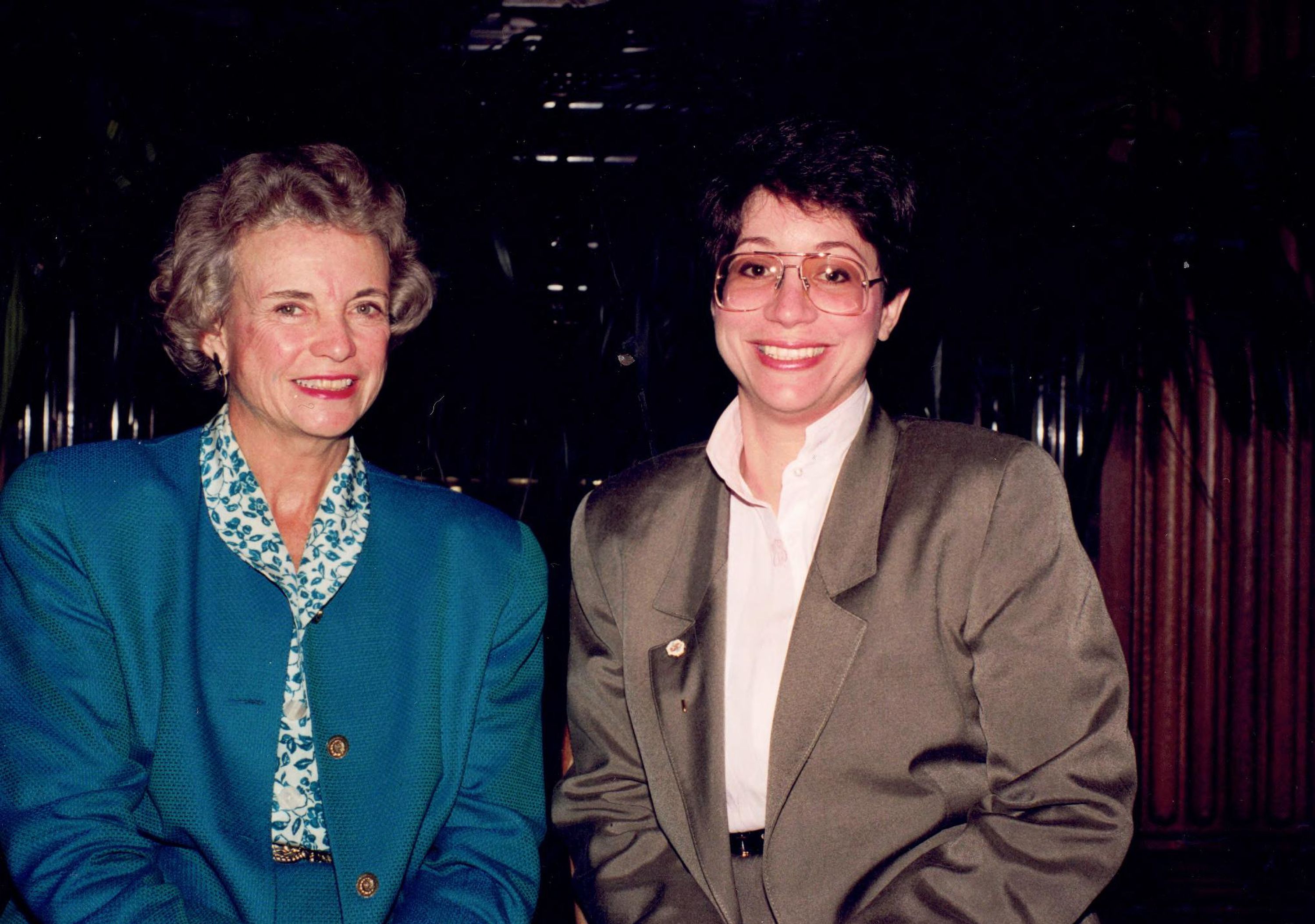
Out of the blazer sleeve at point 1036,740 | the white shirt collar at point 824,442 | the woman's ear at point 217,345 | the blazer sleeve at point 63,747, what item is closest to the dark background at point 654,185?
the woman's ear at point 217,345

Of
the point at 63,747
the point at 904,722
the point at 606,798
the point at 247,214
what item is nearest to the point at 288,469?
the point at 247,214

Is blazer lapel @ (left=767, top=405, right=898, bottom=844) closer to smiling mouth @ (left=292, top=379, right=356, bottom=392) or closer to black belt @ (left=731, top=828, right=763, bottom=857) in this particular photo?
black belt @ (left=731, top=828, right=763, bottom=857)

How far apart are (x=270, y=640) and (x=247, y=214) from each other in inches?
27.4

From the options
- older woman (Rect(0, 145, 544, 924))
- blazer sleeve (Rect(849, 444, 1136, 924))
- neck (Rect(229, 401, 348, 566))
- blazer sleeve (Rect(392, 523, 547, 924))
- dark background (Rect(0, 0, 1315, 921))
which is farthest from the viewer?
dark background (Rect(0, 0, 1315, 921))

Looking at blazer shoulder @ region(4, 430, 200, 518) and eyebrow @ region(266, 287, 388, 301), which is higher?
eyebrow @ region(266, 287, 388, 301)

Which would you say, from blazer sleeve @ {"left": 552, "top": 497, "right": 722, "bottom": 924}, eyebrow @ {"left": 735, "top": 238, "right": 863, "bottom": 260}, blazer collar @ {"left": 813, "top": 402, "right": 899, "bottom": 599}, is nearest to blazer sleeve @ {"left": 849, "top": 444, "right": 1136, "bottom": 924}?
blazer collar @ {"left": 813, "top": 402, "right": 899, "bottom": 599}

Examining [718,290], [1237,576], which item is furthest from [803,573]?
[1237,576]

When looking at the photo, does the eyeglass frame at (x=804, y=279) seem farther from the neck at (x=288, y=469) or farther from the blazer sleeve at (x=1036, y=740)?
the neck at (x=288, y=469)

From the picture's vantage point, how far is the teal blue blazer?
1657 mm

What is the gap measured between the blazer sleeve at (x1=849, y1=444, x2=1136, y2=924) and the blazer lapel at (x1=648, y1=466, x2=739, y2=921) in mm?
240

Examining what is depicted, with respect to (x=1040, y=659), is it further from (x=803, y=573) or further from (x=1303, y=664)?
(x=1303, y=664)

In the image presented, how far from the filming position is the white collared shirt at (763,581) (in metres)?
1.77

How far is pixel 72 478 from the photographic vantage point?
179cm

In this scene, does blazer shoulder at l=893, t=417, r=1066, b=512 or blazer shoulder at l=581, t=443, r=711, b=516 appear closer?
blazer shoulder at l=893, t=417, r=1066, b=512
